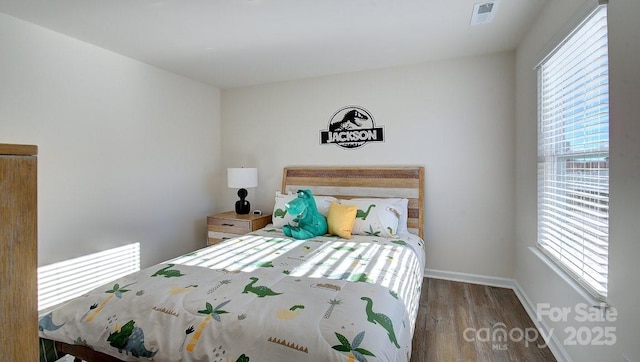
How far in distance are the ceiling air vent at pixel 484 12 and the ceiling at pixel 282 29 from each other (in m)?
0.04

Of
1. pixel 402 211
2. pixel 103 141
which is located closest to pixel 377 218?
pixel 402 211

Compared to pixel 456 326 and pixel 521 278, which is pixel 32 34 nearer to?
pixel 456 326

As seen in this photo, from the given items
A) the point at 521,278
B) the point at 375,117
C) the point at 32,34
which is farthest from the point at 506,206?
the point at 32,34

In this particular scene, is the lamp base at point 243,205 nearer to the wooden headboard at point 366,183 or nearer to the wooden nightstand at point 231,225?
the wooden nightstand at point 231,225

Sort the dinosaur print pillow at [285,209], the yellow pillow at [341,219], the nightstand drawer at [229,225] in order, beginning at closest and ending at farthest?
1. the yellow pillow at [341,219]
2. the dinosaur print pillow at [285,209]
3. the nightstand drawer at [229,225]

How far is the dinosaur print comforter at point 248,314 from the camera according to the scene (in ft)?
4.25

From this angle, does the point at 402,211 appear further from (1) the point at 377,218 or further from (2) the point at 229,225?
(2) the point at 229,225

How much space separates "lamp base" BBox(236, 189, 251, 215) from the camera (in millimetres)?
4023

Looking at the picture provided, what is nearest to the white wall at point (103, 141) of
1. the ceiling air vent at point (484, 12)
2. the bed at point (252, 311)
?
the bed at point (252, 311)

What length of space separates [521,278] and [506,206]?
0.72 meters

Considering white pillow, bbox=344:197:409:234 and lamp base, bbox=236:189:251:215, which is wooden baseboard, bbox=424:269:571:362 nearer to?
white pillow, bbox=344:197:409:234

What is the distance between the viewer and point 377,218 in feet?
10.0

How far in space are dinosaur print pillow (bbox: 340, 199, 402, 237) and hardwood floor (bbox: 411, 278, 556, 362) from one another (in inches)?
29.5

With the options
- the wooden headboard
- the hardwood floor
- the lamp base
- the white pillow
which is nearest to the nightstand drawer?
the lamp base
